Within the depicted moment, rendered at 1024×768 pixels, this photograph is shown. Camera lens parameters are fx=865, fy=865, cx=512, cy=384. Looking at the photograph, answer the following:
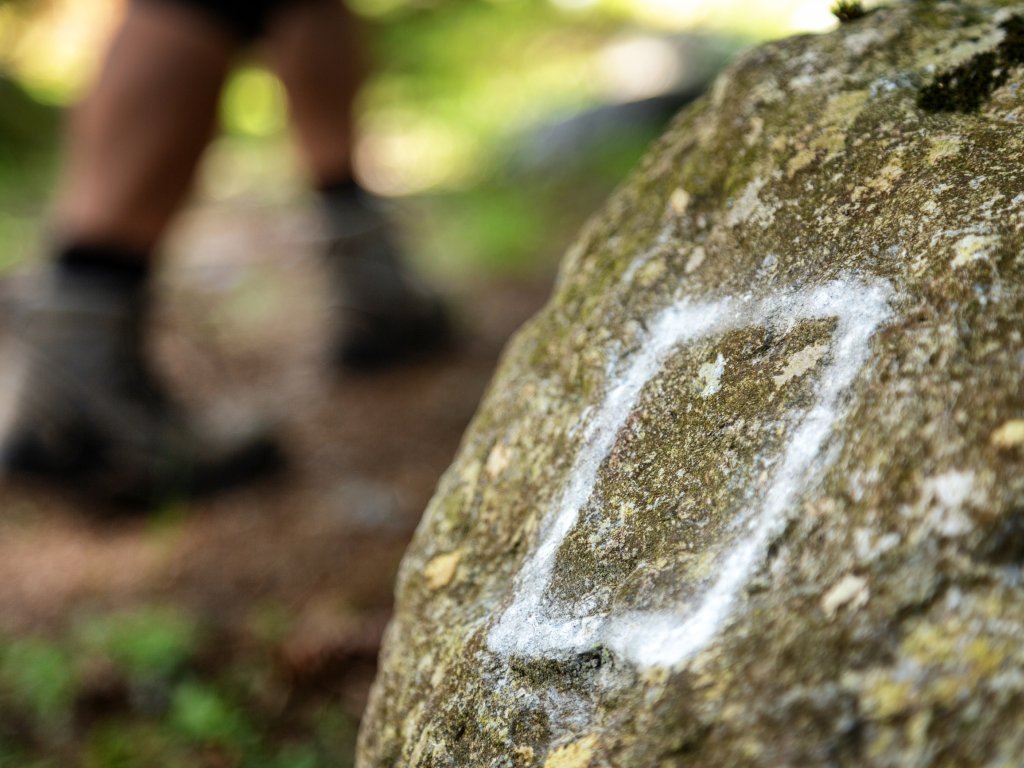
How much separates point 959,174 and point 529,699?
29.8 inches

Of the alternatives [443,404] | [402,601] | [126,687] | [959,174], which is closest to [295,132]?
[443,404]

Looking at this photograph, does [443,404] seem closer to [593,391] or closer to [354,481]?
[354,481]

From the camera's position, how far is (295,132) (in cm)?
346

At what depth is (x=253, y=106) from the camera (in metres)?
7.91

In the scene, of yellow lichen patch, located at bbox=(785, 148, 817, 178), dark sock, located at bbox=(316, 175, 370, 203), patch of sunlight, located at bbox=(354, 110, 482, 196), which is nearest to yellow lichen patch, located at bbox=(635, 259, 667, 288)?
yellow lichen patch, located at bbox=(785, 148, 817, 178)

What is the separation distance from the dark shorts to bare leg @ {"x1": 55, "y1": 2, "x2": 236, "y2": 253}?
33 mm

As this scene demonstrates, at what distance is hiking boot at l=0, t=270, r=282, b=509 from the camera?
248cm

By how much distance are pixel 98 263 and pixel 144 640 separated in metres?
1.20

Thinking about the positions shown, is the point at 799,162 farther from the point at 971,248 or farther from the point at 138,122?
the point at 138,122

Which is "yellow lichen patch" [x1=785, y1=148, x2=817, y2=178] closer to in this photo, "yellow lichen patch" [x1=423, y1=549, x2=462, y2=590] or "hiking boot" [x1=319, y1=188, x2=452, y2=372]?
"yellow lichen patch" [x1=423, y1=549, x2=462, y2=590]

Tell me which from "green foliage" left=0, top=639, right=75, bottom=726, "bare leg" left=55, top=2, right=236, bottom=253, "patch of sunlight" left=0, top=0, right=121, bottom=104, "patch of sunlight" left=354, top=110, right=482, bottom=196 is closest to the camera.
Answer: "green foliage" left=0, top=639, right=75, bottom=726

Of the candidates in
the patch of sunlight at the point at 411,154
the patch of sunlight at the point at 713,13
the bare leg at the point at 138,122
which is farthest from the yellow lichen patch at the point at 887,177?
the patch of sunlight at the point at 411,154

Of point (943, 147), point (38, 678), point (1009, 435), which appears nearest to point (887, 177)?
point (943, 147)

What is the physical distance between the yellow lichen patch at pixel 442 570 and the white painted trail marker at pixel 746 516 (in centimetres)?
15
